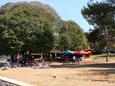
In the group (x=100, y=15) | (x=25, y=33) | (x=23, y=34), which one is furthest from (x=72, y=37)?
(x=100, y=15)

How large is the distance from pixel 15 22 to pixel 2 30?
2.57 metres

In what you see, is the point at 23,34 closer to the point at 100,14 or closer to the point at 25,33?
the point at 25,33

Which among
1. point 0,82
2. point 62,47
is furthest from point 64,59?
point 0,82

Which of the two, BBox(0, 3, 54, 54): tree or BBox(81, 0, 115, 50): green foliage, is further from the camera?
BBox(0, 3, 54, 54): tree

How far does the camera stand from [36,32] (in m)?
67.6

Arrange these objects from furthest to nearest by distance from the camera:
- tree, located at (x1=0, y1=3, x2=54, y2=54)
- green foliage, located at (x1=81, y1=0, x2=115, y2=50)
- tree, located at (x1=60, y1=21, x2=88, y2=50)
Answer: tree, located at (x1=60, y1=21, x2=88, y2=50), tree, located at (x1=0, y1=3, x2=54, y2=54), green foliage, located at (x1=81, y1=0, x2=115, y2=50)

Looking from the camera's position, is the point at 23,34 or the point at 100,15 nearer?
the point at 100,15

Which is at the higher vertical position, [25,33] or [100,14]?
[100,14]

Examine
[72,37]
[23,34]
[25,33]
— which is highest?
[72,37]

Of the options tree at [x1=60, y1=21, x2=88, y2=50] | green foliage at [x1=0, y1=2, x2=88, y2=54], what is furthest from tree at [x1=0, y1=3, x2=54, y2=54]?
tree at [x1=60, y1=21, x2=88, y2=50]

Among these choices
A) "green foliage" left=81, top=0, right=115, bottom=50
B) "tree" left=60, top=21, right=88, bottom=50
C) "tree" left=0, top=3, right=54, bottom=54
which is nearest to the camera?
"green foliage" left=81, top=0, right=115, bottom=50

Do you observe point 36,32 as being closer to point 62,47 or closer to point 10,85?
point 62,47

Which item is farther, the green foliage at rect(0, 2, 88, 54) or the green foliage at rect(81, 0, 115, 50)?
the green foliage at rect(0, 2, 88, 54)

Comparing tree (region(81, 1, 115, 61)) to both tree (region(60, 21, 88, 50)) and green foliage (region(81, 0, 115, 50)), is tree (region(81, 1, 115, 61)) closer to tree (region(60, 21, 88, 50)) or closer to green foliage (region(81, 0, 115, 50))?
green foliage (region(81, 0, 115, 50))
